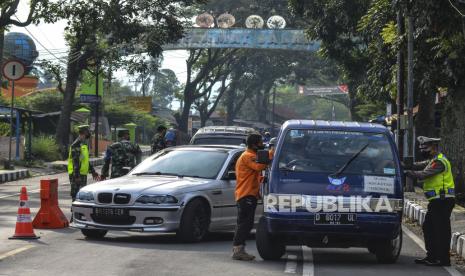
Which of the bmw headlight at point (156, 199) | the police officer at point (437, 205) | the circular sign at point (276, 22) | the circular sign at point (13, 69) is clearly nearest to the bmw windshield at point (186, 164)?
the bmw headlight at point (156, 199)

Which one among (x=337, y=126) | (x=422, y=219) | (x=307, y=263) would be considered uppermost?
(x=337, y=126)

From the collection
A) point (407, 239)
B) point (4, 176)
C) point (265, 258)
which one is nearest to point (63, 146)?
point (4, 176)

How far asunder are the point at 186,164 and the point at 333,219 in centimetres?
371

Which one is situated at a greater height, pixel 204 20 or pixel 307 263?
pixel 204 20

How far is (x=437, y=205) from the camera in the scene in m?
11.9

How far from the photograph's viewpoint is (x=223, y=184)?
1362cm

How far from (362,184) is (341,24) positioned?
2232 centimetres

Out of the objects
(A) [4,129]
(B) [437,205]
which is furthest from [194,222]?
(A) [4,129]

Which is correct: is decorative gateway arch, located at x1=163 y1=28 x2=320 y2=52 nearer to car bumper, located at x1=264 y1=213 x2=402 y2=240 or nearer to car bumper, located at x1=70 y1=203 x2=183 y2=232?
car bumper, located at x1=70 y1=203 x2=183 y2=232

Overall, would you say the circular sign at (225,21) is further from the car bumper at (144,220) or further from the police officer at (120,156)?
the car bumper at (144,220)

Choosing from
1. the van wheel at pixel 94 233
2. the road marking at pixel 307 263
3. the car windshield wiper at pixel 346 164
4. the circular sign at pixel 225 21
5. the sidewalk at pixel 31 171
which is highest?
the circular sign at pixel 225 21

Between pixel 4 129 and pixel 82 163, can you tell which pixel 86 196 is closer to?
pixel 82 163

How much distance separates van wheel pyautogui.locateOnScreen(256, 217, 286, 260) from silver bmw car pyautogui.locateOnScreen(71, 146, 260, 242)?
5.40ft

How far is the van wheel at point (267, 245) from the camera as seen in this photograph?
1131cm
